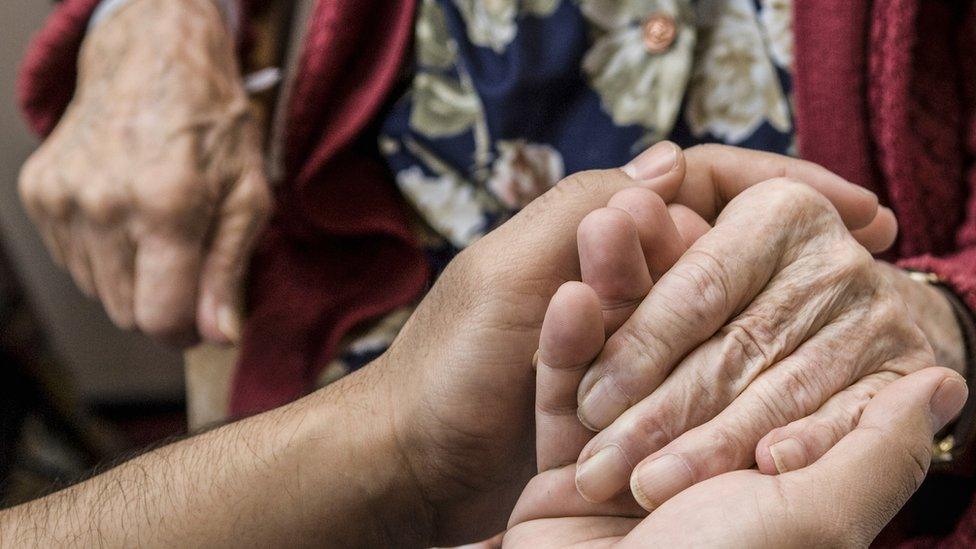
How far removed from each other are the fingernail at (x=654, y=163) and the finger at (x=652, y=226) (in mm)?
34

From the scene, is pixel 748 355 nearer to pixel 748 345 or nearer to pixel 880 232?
pixel 748 345

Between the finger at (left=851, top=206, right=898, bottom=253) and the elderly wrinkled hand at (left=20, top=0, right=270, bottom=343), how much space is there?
48 centimetres

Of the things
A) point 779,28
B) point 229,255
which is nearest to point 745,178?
point 779,28

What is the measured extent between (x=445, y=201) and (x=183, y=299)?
235mm

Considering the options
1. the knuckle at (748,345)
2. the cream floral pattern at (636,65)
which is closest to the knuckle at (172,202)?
the cream floral pattern at (636,65)

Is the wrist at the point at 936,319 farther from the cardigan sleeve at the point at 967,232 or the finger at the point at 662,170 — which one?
the finger at the point at 662,170

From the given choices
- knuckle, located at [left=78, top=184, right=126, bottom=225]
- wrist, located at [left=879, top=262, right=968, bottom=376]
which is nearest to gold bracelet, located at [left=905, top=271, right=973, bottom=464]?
wrist, located at [left=879, top=262, right=968, bottom=376]

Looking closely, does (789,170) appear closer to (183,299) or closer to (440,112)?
(440,112)

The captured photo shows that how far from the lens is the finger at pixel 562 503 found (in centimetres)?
48

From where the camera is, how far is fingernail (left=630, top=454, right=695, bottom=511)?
44 cm

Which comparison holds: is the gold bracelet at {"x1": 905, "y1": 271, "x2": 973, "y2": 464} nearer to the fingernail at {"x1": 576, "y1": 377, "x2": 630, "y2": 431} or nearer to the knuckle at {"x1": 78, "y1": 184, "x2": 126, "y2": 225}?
the fingernail at {"x1": 576, "y1": 377, "x2": 630, "y2": 431}

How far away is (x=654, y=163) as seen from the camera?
1.82 feet

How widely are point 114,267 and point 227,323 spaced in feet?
0.38

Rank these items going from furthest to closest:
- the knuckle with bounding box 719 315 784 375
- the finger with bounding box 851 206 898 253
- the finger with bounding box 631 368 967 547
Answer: the finger with bounding box 851 206 898 253, the knuckle with bounding box 719 315 784 375, the finger with bounding box 631 368 967 547
